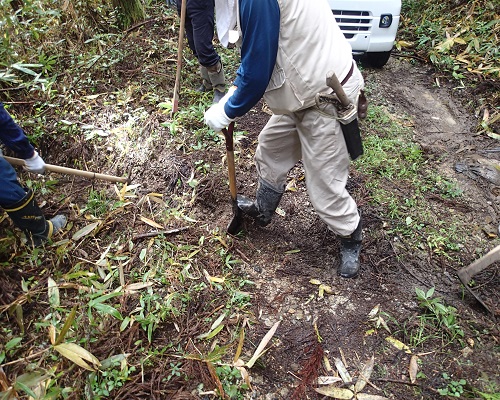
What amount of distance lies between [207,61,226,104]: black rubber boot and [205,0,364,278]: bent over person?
175cm

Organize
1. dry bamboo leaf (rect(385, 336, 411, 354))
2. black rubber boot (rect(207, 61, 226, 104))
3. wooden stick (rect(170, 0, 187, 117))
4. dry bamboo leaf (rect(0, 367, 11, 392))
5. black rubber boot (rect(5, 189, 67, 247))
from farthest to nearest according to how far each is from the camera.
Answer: black rubber boot (rect(207, 61, 226, 104)) < wooden stick (rect(170, 0, 187, 117)) < black rubber boot (rect(5, 189, 67, 247)) < dry bamboo leaf (rect(385, 336, 411, 354)) < dry bamboo leaf (rect(0, 367, 11, 392))

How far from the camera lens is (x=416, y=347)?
2463 millimetres

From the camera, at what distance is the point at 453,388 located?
223 centimetres

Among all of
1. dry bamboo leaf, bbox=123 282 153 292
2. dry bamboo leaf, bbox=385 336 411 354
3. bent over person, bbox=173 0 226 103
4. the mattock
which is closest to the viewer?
dry bamboo leaf, bbox=385 336 411 354

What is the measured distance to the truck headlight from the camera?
482cm

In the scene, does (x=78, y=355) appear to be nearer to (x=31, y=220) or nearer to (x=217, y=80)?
(x=31, y=220)

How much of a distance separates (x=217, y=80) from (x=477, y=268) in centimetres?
316

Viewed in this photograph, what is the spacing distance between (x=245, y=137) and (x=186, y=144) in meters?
0.62

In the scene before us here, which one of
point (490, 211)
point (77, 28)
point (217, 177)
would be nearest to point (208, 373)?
point (217, 177)

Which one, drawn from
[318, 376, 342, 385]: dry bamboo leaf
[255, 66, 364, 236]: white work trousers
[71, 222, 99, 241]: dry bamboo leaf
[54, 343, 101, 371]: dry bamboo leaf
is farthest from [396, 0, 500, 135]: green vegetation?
[54, 343, 101, 371]: dry bamboo leaf

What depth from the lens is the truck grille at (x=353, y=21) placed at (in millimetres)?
4758

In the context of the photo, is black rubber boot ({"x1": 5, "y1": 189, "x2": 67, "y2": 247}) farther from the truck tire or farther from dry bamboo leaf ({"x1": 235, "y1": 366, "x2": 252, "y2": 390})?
the truck tire

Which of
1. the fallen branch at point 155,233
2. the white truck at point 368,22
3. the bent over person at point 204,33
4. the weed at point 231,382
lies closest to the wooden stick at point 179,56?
the bent over person at point 204,33

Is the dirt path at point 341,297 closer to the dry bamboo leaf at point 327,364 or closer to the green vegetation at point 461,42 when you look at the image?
the dry bamboo leaf at point 327,364
